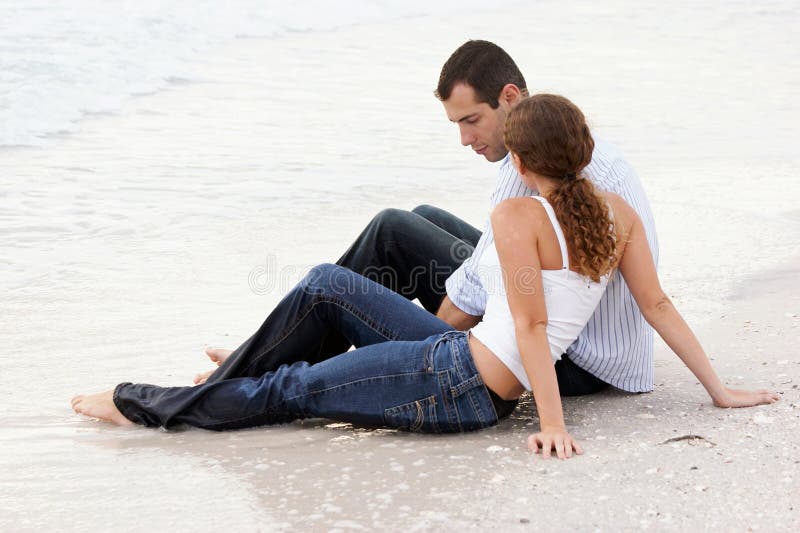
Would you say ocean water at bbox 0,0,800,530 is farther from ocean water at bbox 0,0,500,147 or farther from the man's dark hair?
the man's dark hair

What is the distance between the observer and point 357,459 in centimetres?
304

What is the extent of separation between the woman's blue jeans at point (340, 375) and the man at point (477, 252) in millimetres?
56

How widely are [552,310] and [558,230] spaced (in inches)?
10.3

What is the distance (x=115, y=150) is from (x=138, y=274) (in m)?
3.31

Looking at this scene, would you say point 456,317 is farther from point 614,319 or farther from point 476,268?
point 614,319

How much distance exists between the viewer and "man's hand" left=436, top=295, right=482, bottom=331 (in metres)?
3.73

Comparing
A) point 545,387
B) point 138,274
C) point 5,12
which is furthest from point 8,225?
point 5,12

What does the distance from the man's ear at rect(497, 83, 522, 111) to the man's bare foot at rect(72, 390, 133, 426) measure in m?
1.84

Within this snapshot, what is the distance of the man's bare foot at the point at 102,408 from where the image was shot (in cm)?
348

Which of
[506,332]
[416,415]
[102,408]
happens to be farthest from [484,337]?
[102,408]

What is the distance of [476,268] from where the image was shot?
11.6 ft

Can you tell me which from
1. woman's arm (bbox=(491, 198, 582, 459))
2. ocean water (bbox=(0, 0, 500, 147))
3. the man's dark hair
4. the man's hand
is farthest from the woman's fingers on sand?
ocean water (bbox=(0, 0, 500, 147))

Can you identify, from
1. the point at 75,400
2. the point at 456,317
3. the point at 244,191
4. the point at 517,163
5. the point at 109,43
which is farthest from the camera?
the point at 109,43

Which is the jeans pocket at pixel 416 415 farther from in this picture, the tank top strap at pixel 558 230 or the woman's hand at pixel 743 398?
the woman's hand at pixel 743 398
